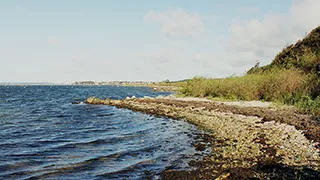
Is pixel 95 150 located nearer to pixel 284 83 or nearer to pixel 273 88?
pixel 284 83

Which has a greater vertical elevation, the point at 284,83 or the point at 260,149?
the point at 284,83

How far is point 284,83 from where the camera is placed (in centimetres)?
2416

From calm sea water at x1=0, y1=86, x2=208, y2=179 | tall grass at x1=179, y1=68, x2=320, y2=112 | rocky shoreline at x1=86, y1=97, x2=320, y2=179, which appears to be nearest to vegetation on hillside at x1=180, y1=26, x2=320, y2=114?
tall grass at x1=179, y1=68, x2=320, y2=112

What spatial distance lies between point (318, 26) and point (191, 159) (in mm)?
34832

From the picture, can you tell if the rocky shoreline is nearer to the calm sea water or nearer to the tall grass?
the calm sea water

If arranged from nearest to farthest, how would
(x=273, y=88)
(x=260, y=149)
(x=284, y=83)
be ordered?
(x=260, y=149) < (x=284, y=83) < (x=273, y=88)

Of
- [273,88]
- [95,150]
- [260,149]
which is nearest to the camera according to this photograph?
[260,149]

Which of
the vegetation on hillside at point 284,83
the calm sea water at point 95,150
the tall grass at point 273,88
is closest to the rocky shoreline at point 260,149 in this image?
the calm sea water at point 95,150

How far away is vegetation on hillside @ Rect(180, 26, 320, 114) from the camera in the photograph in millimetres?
21812

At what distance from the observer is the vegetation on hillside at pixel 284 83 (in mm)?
21812

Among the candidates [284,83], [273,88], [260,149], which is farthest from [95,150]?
[273,88]

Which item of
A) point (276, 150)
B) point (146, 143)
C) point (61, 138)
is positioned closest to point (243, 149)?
point (276, 150)

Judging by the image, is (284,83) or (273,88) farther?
(273,88)

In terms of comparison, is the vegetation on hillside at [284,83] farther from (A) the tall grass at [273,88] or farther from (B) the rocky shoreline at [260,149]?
(B) the rocky shoreline at [260,149]
